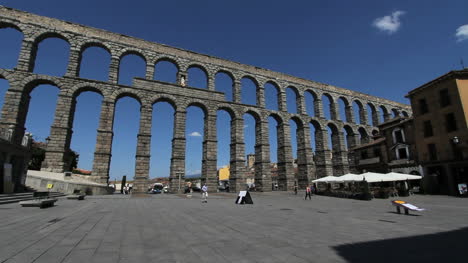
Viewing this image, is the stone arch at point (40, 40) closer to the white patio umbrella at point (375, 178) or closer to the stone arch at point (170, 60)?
the stone arch at point (170, 60)

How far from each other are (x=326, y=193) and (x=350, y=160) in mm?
16723

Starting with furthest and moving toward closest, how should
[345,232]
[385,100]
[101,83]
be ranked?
[385,100] → [101,83] → [345,232]

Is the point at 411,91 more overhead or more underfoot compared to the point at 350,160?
more overhead

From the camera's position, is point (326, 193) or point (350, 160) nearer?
point (326, 193)

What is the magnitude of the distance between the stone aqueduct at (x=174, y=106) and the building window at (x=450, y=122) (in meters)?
15.2

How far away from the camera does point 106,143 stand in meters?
24.0

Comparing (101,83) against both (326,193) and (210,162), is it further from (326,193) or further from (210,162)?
(326,193)

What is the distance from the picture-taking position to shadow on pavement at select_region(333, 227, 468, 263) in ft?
12.6

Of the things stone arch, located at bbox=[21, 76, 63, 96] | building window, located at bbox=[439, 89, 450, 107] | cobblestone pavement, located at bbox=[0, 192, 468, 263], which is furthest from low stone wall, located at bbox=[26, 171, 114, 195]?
building window, located at bbox=[439, 89, 450, 107]

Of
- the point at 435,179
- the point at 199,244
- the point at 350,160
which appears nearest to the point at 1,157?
the point at 199,244

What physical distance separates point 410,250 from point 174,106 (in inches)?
1068

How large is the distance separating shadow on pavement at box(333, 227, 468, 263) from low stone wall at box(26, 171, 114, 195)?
21.9m

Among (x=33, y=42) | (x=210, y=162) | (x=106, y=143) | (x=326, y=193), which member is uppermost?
(x=33, y=42)

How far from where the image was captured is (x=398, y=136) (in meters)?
27.3
